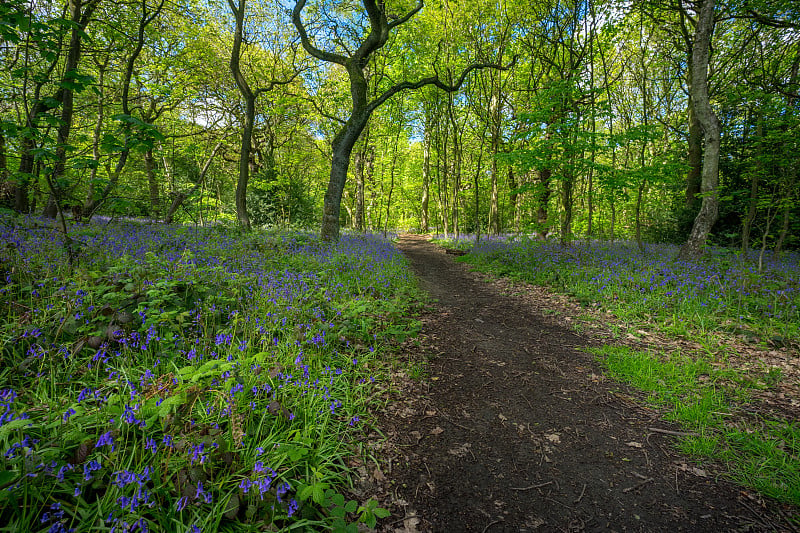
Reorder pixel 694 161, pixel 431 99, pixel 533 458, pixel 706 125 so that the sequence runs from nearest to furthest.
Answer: pixel 533 458
pixel 706 125
pixel 694 161
pixel 431 99

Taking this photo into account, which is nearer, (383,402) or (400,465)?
(400,465)

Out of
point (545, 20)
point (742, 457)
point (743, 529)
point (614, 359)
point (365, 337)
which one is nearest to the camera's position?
point (743, 529)

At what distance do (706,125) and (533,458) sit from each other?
10.6 m

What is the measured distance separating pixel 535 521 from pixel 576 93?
35.4 feet

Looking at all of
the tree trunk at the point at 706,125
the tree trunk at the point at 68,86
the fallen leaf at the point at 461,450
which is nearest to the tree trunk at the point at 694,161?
the tree trunk at the point at 706,125

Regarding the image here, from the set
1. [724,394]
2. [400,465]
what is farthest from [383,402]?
[724,394]

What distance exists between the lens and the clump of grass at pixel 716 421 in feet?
7.74

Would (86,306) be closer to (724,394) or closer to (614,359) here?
(614,359)

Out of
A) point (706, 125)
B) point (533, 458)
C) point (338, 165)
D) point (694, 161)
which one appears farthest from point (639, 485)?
point (694, 161)

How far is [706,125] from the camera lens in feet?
26.4

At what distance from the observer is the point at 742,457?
256 centimetres

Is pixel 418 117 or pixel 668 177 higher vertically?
pixel 418 117

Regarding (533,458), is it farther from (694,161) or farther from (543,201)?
(694,161)

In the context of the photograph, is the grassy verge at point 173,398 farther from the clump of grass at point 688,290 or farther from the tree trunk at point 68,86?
the clump of grass at point 688,290
